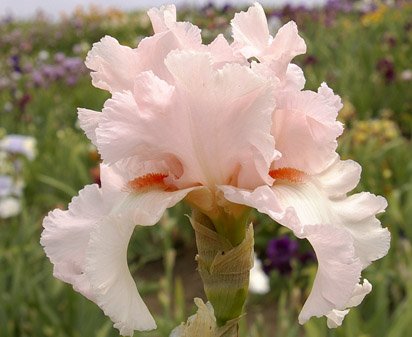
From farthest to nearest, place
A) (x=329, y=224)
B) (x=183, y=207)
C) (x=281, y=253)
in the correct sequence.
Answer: (x=183, y=207)
(x=281, y=253)
(x=329, y=224)

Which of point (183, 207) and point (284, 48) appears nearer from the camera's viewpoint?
point (284, 48)

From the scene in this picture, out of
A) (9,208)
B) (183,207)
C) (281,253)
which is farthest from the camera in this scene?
(183,207)

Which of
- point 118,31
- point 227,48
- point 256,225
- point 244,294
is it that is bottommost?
point 118,31

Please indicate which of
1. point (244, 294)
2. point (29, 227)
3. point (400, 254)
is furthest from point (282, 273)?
point (244, 294)

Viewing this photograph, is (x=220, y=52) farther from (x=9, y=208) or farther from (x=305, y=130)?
(x=9, y=208)

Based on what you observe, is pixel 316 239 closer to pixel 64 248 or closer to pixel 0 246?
pixel 64 248

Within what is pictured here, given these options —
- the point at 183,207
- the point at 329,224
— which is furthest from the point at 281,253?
the point at 329,224
